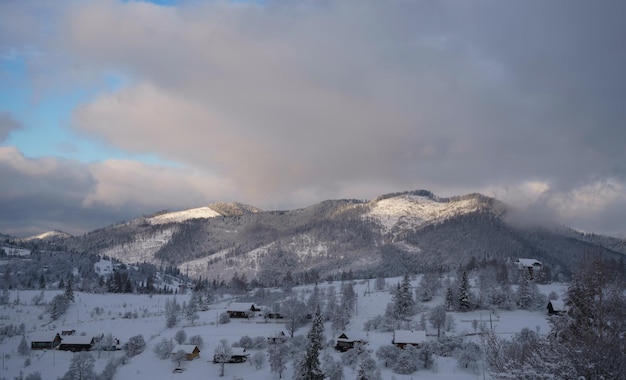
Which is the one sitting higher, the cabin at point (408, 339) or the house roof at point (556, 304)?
the house roof at point (556, 304)

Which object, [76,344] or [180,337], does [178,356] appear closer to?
[180,337]

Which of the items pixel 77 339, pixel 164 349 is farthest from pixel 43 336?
pixel 164 349

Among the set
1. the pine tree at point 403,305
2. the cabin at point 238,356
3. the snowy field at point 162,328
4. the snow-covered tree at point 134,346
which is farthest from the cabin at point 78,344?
the pine tree at point 403,305

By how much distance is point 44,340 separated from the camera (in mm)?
87688

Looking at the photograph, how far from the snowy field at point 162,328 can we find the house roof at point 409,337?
257cm

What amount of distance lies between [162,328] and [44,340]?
20629 mm

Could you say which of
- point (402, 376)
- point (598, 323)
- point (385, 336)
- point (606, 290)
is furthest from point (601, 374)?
point (385, 336)

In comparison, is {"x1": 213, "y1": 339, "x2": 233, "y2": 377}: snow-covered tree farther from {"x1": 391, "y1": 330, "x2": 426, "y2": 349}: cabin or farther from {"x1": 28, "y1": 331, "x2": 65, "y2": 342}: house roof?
{"x1": 28, "y1": 331, "x2": 65, "y2": 342}: house roof

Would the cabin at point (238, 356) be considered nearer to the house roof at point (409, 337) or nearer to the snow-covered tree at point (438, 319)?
the house roof at point (409, 337)

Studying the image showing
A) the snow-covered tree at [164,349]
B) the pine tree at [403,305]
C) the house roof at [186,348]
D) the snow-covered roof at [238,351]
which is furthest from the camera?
the pine tree at [403,305]

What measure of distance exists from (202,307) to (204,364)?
166ft

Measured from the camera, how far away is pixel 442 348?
72750mm

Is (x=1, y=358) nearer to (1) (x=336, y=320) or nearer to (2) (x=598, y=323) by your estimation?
(1) (x=336, y=320)

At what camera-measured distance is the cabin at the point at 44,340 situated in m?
86.6
